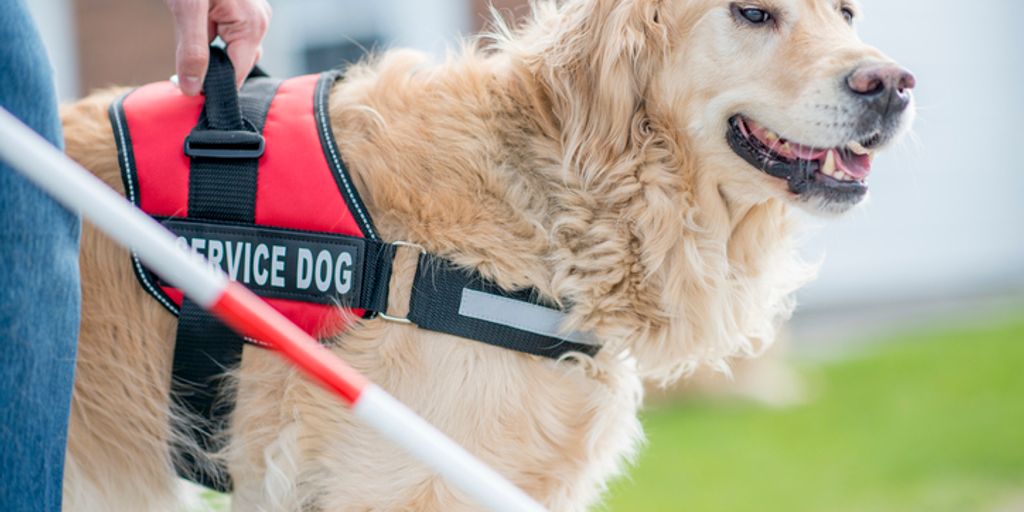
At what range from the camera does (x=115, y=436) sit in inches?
96.1

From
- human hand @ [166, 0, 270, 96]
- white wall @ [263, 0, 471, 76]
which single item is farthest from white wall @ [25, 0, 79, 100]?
human hand @ [166, 0, 270, 96]

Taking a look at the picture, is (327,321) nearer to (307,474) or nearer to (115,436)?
(307,474)

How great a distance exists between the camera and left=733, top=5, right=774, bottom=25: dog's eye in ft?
8.36

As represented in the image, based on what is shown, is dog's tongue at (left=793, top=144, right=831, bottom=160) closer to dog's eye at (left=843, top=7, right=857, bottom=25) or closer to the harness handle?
dog's eye at (left=843, top=7, right=857, bottom=25)

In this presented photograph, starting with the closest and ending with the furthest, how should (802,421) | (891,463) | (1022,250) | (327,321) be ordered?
Result: 1. (327,321)
2. (891,463)
3. (802,421)
4. (1022,250)

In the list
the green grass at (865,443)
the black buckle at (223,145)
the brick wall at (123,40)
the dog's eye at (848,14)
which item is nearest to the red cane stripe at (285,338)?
the black buckle at (223,145)

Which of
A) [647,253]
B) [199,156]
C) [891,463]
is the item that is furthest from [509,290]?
[891,463]

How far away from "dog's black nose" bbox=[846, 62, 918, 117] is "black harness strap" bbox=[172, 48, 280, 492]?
138cm

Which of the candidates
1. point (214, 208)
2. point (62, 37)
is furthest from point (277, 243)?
point (62, 37)

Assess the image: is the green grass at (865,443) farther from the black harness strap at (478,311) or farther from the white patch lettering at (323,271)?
the white patch lettering at (323,271)

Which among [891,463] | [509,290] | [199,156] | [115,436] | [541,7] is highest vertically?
[541,7]

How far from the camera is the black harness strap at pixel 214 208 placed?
7.57 feet

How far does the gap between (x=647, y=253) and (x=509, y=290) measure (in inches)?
14.8

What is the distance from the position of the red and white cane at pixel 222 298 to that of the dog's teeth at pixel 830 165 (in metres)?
1.27
